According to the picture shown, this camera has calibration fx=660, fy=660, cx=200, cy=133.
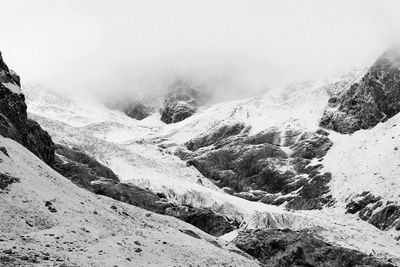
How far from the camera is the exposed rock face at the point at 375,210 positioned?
14375 centimetres

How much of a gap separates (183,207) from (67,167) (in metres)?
26.2

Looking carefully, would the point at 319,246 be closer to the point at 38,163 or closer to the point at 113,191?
the point at 113,191

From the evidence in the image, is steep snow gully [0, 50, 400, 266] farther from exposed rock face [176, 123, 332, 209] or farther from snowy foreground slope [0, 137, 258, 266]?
exposed rock face [176, 123, 332, 209]

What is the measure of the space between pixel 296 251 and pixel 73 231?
61010 millimetres

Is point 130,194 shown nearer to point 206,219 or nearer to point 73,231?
point 206,219

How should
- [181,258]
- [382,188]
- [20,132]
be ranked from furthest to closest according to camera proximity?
[382,188] < [20,132] < [181,258]

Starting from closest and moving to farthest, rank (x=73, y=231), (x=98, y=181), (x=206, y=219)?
(x=73, y=231) → (x=98, y=181) → (x=206, y=219)

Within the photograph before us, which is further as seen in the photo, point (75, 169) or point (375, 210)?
point (375, 210)

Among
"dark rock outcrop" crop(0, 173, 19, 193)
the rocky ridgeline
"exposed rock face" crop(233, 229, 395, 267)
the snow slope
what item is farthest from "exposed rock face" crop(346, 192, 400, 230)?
"dark rock outcrop" crop(0, 173, 19, 193)

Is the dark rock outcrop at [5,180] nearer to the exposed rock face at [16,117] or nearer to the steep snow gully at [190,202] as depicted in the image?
the steep snow gully at [190,202]

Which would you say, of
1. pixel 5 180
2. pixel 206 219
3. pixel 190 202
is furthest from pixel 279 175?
pixel 5 180

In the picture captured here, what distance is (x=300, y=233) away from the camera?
110 metres

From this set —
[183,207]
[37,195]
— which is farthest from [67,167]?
[37,195]

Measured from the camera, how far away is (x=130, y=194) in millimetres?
115938
